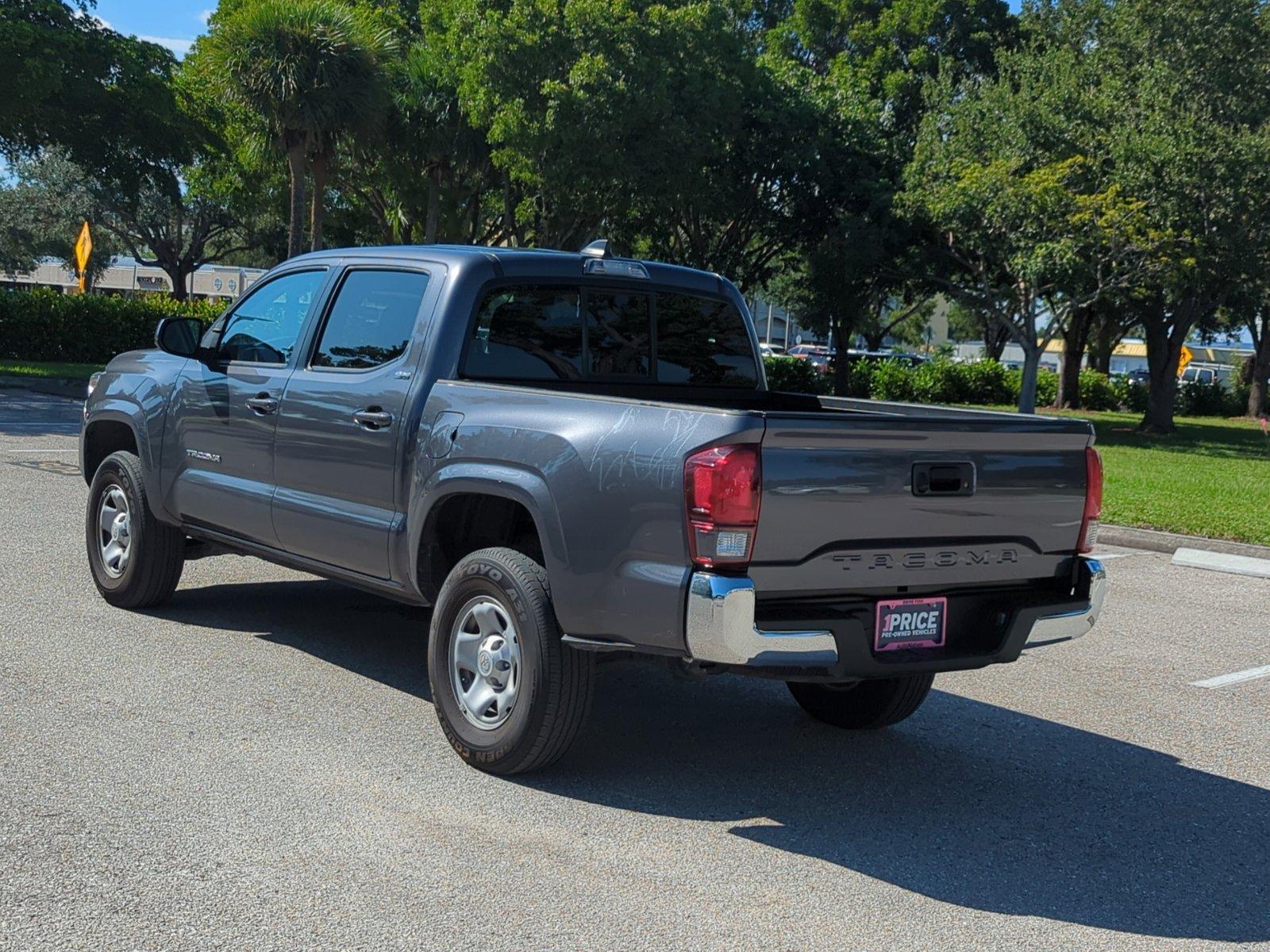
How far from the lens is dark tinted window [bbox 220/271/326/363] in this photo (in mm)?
6488

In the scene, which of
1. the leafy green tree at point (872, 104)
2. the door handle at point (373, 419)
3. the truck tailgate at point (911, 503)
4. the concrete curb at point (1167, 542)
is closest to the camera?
the truck tailgate at point (911, 503)

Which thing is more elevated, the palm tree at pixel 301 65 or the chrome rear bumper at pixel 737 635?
the palm tree at pixel 301 65

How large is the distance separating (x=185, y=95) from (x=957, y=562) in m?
26.6

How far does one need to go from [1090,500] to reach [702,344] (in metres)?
2.00

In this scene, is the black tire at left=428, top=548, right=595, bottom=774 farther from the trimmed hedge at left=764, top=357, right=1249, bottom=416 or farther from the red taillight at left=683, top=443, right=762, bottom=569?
the trimmed hedge at left=764, top=357, right=1249, bottom=416

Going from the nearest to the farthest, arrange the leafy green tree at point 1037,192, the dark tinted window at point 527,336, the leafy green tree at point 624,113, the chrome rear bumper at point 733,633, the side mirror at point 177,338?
the chrome rear bumper at point 733,633 < the dark tinted window at point 527,336 < the side mirror at point 177,338 < the leafy green tree at point 1037,192 < the leafy green tree at point 624,113

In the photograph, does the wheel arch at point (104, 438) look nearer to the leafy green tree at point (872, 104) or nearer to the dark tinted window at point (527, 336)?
the dark tinted window at point (527, 336)

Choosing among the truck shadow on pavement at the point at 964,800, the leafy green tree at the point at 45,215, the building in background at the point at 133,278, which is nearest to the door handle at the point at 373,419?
the truck shadow on pavement at the point at 964,800

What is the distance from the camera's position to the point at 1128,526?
13.3 m

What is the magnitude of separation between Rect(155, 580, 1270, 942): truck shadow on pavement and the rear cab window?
1404 mm

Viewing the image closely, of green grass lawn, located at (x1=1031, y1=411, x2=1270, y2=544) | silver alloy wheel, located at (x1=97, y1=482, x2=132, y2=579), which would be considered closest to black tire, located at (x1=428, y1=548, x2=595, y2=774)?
silver alloy wheel, located at (x1=97, y1=482, x2=132, y2=579)

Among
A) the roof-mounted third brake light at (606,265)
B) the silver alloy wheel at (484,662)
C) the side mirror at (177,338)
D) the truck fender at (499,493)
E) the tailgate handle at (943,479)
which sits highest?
the roof-mounted third brake light at (606,265)

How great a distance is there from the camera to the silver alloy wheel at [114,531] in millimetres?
7332

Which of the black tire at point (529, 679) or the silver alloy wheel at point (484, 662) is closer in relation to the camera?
the black tire at point (529, 679)
